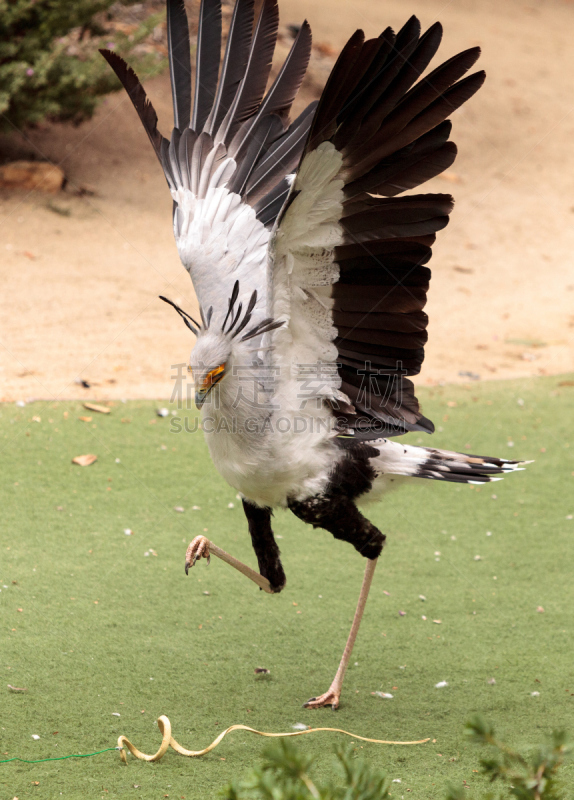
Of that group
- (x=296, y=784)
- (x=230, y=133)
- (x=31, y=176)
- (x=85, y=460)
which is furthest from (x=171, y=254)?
(x=296, y=784)

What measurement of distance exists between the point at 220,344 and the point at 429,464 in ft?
3.52

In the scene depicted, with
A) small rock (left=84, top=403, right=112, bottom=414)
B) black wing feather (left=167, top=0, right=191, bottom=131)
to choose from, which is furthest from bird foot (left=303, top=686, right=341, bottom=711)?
small rock (left=84, top=403, right=112, bottom=414)

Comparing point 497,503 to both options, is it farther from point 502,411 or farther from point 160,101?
point 160,101

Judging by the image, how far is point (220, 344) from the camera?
2871 mm

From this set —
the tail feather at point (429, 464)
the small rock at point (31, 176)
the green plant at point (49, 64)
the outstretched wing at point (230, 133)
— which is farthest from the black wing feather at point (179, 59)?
the small rock at point (31, 176)

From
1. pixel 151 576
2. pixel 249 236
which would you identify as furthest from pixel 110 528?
pixel 249 236

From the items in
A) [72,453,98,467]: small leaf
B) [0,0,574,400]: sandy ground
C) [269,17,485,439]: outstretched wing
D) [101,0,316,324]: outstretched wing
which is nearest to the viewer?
[269,17,485,439]: outstretched wing

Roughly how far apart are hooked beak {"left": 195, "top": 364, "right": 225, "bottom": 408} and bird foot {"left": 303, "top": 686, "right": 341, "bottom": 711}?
4.23ft

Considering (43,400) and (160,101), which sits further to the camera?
(160,101)

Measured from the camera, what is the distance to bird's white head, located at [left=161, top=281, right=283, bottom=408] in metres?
2.83

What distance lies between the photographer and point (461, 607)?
388 centimetres

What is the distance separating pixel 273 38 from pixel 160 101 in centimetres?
779

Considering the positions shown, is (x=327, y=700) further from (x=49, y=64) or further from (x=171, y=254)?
(x=49, y=64)

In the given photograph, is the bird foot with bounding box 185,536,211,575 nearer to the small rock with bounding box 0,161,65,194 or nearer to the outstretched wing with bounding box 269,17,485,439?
the outstretched wing with bounding box 269,17,485,439
